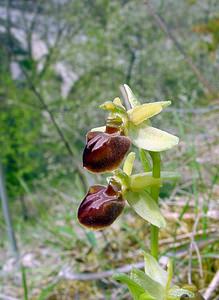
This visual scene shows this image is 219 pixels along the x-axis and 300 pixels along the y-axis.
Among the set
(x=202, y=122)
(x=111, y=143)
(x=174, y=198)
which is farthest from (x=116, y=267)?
(x=202, y=122)

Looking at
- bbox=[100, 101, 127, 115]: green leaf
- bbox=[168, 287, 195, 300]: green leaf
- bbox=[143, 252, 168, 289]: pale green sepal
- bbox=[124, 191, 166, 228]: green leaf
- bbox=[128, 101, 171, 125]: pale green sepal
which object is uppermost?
bbox=[100, 101, 127, 115]: green leaf

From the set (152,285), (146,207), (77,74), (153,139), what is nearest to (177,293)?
(152,285)

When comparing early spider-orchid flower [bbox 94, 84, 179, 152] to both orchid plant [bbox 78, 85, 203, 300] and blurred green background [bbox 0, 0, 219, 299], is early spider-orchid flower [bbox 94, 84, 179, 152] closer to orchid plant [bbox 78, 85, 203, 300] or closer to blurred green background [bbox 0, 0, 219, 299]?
orchid plant [bbox 78, 85, 203, 300]

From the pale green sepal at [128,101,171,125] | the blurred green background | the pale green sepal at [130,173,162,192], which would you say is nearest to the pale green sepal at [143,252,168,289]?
the pale green sepal at [130,173,162,192]

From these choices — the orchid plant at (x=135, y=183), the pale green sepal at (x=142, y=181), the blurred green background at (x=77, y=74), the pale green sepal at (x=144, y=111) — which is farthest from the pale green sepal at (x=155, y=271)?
the blurred green background at (x=77, y=74)

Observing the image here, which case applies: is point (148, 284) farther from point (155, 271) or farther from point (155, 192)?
point (155, 192)

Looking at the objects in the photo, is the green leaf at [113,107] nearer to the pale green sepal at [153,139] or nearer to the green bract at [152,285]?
the pale green sepal at [153,139]
